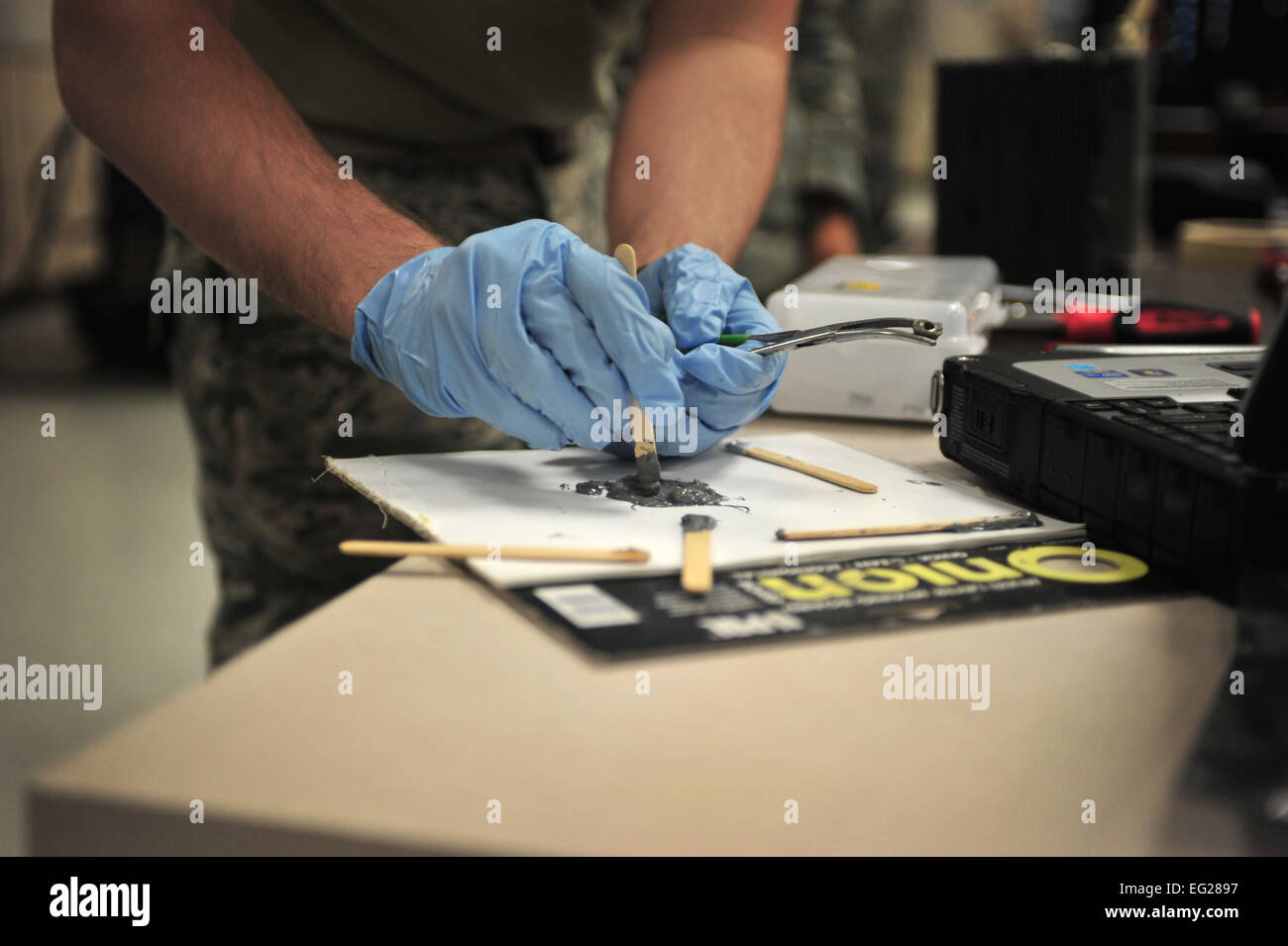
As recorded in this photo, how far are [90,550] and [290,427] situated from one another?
1.75m

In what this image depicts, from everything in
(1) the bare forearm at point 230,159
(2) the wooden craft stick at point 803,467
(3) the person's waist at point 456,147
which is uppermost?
(3) the person's waist at point 456,147

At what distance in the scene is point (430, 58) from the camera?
3.86 feet

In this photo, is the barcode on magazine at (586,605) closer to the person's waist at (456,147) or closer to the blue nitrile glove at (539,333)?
the blue nitrile glove at (539,333)

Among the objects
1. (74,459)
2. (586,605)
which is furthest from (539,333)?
(74,459)

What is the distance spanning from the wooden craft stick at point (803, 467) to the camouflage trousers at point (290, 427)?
46 centimetres

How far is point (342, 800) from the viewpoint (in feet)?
1.35

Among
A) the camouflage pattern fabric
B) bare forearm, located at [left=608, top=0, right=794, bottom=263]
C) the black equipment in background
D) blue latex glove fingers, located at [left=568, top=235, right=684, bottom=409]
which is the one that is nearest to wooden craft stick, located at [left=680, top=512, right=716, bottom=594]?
blue latex glove fingers, located at [left=568, top=235, right=684, bottom=409]

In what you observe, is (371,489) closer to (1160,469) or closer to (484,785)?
(484,785)

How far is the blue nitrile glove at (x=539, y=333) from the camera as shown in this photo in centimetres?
75

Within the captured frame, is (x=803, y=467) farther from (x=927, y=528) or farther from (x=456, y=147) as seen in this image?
(x=456, y=147)

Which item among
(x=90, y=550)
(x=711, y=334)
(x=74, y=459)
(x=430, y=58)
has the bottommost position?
(x=90, y=550)

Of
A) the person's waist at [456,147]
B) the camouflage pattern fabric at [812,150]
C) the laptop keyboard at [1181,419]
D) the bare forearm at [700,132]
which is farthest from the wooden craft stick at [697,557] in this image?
the camouflage pattern fabric at [812,150]
